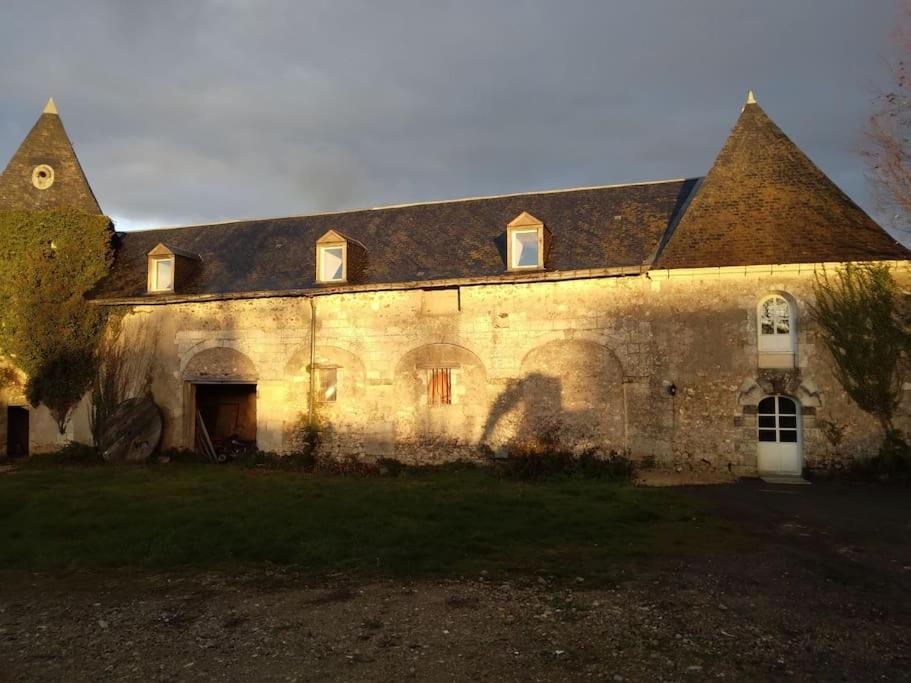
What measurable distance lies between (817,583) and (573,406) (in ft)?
28.7

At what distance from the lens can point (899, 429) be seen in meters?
13.4

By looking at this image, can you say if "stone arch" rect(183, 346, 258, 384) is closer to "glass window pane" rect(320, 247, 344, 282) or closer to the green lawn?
"glass window pane" rect(320, 247, 344, 282)

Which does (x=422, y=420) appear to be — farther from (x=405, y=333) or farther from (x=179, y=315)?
(x=179, y=315)

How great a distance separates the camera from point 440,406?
16.2 metres

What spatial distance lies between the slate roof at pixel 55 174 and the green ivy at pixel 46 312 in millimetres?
1769

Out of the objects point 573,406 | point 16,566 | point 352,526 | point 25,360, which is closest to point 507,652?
point 352,526

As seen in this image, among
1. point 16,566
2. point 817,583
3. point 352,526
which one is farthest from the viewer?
point 352,526

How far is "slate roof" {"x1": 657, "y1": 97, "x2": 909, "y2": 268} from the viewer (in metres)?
14.1

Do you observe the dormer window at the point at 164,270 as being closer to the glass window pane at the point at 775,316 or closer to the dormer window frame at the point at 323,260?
the dormer window frame at the point at 323,260

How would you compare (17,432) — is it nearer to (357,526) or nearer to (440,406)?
(440,406)

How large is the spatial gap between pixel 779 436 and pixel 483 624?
37.1 ft

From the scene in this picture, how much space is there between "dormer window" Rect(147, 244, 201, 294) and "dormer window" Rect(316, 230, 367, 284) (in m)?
4.76

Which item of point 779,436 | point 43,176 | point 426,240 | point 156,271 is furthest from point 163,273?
point 779,436

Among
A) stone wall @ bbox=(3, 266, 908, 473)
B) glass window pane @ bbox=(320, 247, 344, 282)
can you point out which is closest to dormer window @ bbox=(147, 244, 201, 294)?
stone wall @ bbox=(3, 266, 908, 473)
